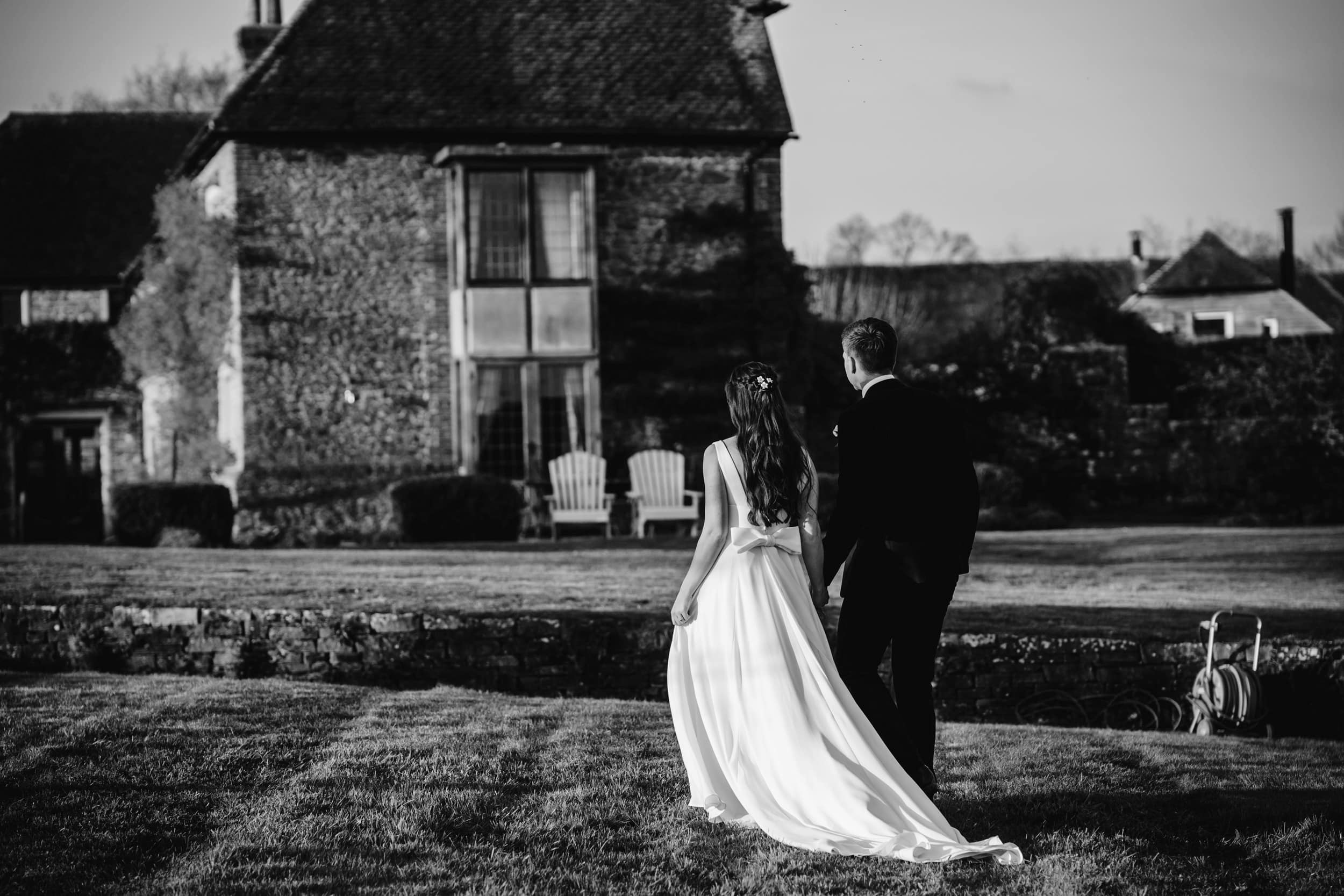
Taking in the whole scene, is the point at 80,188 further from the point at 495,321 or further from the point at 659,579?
the point at 659,579

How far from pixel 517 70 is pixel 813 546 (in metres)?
18.4

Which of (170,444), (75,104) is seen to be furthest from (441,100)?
(75,104)

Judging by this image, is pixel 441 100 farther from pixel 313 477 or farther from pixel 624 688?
pixel 624 688

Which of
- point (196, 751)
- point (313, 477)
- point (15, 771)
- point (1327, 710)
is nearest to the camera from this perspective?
point (15, 771)

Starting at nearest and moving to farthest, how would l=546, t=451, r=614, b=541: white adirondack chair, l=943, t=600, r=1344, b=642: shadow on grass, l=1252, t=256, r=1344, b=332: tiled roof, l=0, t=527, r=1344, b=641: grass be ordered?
1. l=943, t=600, r=1344, b=642: shadow on grass
2. l=0, t=527, r=1344, b=641: grass
3. l=546, t=451, r=614, b=541: white adirondack chair
4. l=1252, t=256, r=1344, b=332: tiled roof

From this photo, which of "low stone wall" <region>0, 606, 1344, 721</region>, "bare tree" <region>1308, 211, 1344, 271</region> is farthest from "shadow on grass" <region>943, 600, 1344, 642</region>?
"bare tree" <region>1308, 211, 1344, 271</region>

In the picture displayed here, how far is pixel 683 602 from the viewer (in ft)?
19.5

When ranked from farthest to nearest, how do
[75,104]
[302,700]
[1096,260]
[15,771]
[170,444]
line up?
[1096,260]
[75,104]
[170,444]
[302,700]
[15,771]

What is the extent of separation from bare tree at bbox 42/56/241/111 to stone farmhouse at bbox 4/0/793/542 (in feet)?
66.7

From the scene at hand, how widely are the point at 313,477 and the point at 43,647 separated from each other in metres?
11.2

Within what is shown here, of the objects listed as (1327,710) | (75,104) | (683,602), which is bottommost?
(1327,710)

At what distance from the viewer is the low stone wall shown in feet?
34.6

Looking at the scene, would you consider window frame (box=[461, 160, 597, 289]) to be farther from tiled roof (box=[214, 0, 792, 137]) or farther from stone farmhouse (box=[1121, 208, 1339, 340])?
stone farmhouse (box=[1121, 208, 1339, 340])

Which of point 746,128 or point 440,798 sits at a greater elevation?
point 746,128
